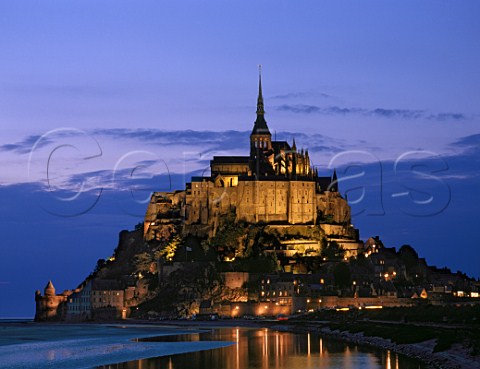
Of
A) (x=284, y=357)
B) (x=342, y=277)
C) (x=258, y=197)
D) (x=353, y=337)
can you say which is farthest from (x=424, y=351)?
(x=258, y=197)

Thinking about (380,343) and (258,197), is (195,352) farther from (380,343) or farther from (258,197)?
(258,197)

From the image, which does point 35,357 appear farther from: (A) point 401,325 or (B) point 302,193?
(B) point 302,193

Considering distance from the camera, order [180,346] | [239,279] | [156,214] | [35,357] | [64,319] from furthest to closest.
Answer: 1. [156,214]
2. [64,319]
3. [239,279]
4. [180,346]
5. [35,357]

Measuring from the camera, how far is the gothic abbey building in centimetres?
15500

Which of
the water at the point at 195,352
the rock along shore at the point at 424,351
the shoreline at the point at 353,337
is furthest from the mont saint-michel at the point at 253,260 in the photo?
the rock along shore at the point at 424,351

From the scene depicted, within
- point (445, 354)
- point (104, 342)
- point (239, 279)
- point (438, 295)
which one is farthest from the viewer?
point (239, 279)

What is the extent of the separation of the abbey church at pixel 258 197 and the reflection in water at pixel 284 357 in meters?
66.8

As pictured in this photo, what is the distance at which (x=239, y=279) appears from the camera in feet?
439

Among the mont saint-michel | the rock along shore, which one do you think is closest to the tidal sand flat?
the rock along shore

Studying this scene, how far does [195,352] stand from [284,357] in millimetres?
9075

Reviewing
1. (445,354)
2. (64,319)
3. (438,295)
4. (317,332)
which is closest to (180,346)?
(317,332)

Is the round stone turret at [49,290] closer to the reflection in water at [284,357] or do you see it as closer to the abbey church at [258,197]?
A: the abbey church at [258,197]

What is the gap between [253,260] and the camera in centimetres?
14150

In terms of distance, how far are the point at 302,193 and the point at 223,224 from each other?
14.4 meters
